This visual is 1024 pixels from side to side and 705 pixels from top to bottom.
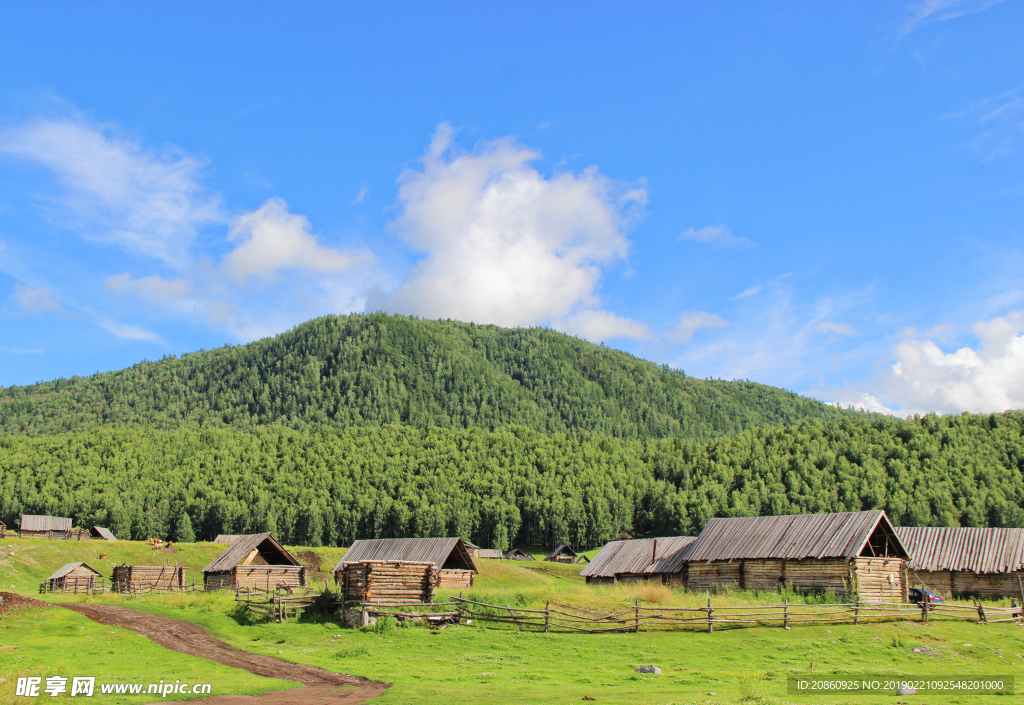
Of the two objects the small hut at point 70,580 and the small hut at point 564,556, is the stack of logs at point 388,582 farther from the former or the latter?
the small hut at point 564,556

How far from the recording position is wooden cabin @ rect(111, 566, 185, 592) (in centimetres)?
5934

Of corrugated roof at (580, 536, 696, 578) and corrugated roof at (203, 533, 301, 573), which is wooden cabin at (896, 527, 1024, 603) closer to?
corrugated roof at (580, 536, 696, 578)

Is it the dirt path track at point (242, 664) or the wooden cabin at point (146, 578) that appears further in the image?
the wooden cabin at point (146, 578)

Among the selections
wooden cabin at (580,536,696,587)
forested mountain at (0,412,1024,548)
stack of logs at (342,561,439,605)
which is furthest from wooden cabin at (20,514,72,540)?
stack of logs at (342,561,439,605)

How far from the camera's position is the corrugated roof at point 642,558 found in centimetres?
5094

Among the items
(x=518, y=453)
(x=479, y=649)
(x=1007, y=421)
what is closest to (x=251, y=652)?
(x=479, y=649)

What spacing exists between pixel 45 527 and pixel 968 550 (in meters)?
124

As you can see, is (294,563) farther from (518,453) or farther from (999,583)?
(518,453)

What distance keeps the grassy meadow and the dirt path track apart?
806 mm

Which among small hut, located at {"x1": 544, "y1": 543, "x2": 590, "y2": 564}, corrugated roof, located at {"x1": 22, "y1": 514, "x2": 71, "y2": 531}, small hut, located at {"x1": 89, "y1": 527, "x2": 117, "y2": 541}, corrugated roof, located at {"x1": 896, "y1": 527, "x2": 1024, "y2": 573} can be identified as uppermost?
corrugated roof, located at {"x1": 896, "y1": 527, "x2": 1024, "y2": 573}

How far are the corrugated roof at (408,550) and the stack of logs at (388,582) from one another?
1897 centimetres

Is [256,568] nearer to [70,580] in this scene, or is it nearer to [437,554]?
[437,554]

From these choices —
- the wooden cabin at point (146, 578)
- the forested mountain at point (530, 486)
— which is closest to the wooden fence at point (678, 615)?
the wooden cabin at point (146, 578)

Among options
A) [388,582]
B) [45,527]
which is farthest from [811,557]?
[45,527]
